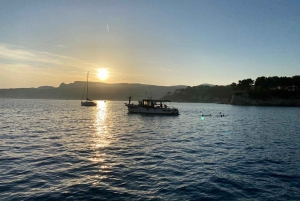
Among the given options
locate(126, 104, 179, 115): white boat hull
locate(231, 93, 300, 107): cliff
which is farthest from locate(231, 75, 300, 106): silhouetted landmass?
locate(126, 104, 179, 115): white boat hull

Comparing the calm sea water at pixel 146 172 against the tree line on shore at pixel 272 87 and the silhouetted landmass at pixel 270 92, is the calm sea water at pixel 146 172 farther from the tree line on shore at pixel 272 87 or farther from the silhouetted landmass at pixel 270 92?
the tree line on shore at pixel 272 87

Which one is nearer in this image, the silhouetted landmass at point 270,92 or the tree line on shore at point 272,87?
the silhouetted landmass at point 270,92

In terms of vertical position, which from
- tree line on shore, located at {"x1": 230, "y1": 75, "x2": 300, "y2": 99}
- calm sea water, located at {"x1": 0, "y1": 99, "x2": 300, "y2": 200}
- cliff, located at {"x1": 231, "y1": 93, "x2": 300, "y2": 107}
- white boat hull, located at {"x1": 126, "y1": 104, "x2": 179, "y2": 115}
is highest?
tree line on shore, located at {"x1": 230, "y1": 75, "x2": 300, "y2": 99}

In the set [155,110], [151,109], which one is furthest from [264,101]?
[151,109]

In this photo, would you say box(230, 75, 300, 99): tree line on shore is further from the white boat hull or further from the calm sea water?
the calm sea water

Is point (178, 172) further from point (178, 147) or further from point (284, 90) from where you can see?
point (284, 90)

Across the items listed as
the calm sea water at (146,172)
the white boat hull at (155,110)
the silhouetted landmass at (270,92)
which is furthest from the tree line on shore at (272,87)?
the calm sea water at (146,172)

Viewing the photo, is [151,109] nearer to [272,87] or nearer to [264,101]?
[264,101]

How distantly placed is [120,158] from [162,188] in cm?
782

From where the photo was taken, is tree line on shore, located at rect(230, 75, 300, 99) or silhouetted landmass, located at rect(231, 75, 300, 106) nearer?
silhouetted landmass, located at rect(231, 75, 300, 106)

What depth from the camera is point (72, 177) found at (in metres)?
15.5

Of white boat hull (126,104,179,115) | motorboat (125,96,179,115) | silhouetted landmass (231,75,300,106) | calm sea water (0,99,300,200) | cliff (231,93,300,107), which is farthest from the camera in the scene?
silhouetted landmass (231,75,300,106)

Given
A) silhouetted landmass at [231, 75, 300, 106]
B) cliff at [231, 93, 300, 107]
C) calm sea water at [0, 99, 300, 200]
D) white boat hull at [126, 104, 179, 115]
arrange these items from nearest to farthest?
calm sea water at [0, 99, 300, 200]
white boat hull at [126, 104, 179, 115]
cliff at [231, 93, 300, 107]
silhouetted landmass at [231, 75, 300, 106]

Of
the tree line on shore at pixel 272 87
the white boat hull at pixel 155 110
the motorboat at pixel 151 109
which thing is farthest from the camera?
the tree line on shore at pixel 272 87
